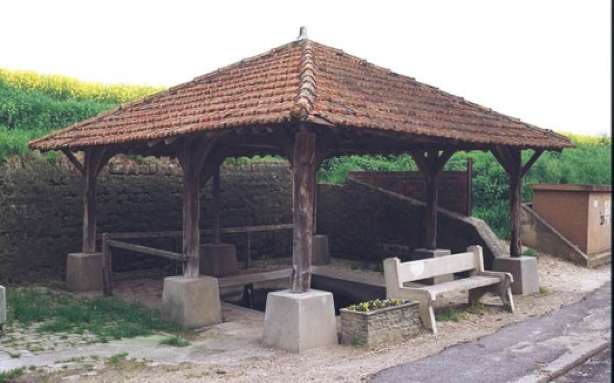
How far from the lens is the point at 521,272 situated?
34.4 feet

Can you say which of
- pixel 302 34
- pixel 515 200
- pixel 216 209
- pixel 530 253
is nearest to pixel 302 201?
pixel 302 34

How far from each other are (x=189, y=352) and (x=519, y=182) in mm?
6649

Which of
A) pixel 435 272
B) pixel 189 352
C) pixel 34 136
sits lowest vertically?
pixel 189 352

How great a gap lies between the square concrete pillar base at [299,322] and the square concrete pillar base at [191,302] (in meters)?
1.36

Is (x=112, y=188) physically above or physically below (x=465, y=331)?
above

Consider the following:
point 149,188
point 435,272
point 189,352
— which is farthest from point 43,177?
point 435,272

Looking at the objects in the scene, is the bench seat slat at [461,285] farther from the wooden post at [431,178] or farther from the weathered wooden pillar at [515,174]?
the wooden post at [431,178]

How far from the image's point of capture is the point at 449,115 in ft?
31.7

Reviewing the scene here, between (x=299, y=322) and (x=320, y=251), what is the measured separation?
7311mm

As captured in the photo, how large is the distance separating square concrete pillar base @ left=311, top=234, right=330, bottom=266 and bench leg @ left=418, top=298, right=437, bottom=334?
20.7 ft

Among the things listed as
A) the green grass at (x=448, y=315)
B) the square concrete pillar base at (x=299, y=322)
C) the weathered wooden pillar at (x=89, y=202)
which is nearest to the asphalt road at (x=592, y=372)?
the green grass at (x=448, y=315)

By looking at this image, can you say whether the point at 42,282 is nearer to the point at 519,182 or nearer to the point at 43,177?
the point at 43,177

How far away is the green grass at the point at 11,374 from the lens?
5672mm

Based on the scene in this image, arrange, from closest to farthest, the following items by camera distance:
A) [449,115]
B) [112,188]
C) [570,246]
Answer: [449,115]
[112,188]
[570,246]
